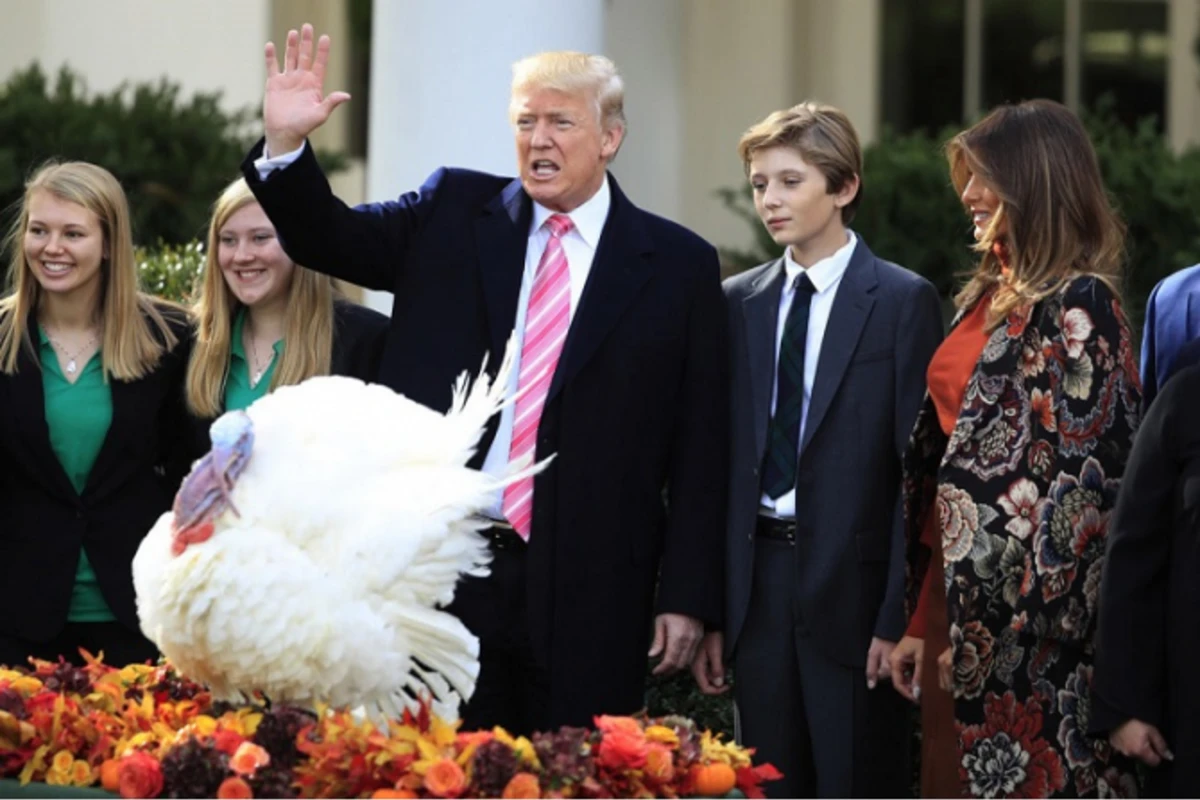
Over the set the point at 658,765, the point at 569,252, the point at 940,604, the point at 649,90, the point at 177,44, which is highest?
the point at 177,44

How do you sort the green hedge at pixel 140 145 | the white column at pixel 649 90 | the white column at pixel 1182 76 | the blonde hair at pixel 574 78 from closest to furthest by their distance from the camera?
the blonde hair at pixel 574 78
the green hedge at pixel 140 145
the white column at pixel 649 90
the white column at pixel 1182 76

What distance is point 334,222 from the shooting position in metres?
5.29

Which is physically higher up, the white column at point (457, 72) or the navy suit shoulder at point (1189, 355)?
the white column at point (457, 72)

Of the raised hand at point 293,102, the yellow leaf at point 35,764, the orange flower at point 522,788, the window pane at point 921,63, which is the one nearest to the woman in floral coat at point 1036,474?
the orange flower at point 522,788

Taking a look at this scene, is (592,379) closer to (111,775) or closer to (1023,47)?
(111,775)

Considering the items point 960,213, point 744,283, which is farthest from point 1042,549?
point 960,213

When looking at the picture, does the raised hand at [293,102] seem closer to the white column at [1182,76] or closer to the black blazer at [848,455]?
the black blazer at [848,455]

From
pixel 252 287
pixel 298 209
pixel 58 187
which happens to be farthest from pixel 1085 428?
pixel 58 187

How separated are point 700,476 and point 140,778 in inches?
72.2

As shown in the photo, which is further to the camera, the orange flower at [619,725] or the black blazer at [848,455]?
the black blazer at [848,455]

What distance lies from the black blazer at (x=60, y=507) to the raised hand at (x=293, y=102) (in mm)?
1152

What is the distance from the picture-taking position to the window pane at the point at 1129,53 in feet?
44.9

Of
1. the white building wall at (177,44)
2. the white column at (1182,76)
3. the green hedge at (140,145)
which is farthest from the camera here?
the white column at (1182,76)

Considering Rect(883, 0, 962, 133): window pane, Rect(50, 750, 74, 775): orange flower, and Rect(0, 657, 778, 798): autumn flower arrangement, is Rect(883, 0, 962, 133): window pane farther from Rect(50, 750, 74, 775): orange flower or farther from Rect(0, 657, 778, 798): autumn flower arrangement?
Rect(50, 750, 74, 775): orange flower
